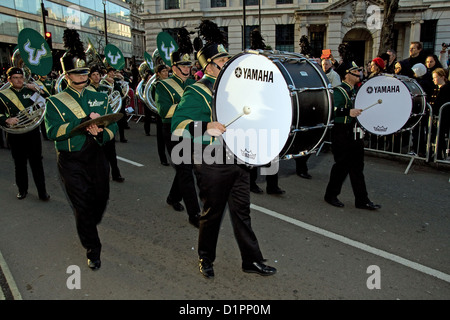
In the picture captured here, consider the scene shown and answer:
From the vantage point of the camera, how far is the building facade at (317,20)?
29266 mm

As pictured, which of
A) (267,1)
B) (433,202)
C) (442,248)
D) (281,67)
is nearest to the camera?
(281,67)

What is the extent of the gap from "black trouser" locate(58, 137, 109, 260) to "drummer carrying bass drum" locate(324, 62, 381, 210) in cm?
324

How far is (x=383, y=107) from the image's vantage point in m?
6.25

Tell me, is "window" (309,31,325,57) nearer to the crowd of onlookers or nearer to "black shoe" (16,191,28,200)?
the crowd of onlookers

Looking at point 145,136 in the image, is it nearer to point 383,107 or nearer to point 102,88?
point 102,88

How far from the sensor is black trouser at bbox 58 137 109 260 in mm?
3666

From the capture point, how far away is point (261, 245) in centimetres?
419

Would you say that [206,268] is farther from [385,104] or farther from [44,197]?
[385,104]

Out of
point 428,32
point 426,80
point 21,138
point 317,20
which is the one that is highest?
point 317,20

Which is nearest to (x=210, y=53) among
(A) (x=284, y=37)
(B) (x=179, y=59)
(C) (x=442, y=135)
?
(B) (x=179, y=59)

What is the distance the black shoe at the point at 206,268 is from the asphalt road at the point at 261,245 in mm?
101

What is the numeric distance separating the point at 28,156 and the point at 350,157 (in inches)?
195

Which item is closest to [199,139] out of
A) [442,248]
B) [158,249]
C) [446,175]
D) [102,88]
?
[158,249]

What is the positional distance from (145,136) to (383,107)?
745 centimetres
